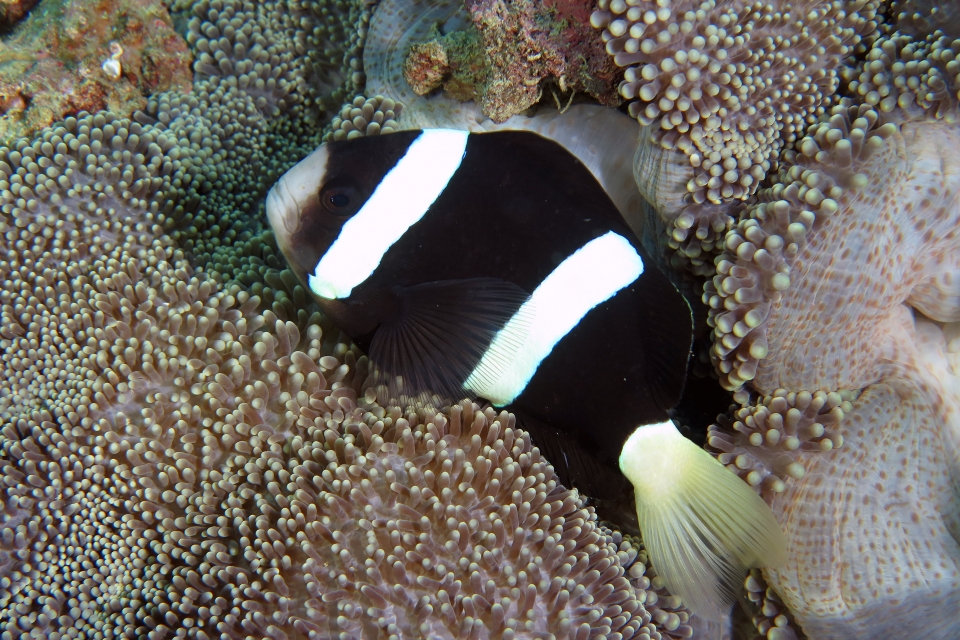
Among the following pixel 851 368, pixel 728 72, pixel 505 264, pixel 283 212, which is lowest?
pixel 283 212

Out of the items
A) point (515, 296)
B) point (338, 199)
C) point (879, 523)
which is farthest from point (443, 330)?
point (879, 523)

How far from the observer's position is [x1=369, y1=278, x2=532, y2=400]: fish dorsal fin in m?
1.11


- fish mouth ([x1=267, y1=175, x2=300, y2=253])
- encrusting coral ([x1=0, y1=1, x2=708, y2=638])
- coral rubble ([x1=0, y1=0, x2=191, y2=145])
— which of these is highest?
fish mouth ([x1=267, y1=175, x2=300, y2=253])

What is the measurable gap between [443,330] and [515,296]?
0.15m

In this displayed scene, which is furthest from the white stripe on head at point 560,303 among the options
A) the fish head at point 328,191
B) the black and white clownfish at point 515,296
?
the fish head at point 328,191

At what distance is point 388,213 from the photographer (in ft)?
3.65

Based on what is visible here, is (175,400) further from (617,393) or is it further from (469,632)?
(617,393)

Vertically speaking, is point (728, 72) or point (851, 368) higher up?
point (728, 72)

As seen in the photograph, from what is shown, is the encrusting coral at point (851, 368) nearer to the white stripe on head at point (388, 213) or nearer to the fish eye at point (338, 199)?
the white stripe on head at point (388, 213)

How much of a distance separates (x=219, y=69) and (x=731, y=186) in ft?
4.61

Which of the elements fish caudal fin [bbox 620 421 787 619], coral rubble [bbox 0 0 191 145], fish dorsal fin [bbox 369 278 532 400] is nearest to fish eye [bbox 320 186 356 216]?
fish dorsal fin [bbox 369 278 532 400]

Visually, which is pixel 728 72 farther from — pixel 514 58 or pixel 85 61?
pixel 85 61

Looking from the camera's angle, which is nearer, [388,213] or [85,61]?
[388,213]

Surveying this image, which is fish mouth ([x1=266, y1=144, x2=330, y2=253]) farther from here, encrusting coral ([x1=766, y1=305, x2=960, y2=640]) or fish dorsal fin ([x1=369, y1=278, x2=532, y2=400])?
encrusting coral ([x1=766, y1=305, x2=960, y2=640])
